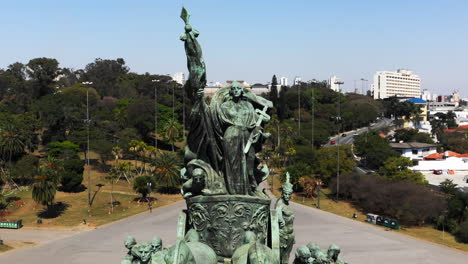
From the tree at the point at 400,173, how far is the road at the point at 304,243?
15.7 m

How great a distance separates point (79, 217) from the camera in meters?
58.1

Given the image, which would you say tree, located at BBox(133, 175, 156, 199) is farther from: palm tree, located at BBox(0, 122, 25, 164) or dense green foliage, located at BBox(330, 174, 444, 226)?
dense green foliage, located at BBox(330, 174, 444, 226)

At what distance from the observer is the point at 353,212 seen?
64250mm

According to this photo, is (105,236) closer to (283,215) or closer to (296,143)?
(283,215)

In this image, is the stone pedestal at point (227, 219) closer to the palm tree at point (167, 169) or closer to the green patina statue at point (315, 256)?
the green patina statue at point (315, 256)

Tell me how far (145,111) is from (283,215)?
85.8 meters

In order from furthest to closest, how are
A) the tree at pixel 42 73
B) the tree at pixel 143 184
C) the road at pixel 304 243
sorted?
the tree at pixel 42 73
the tree at pixel 143 184
the road at pixel 304 243

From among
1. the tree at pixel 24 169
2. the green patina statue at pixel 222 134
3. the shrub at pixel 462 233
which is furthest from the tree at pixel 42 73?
the green patina statue at pixel 222 134

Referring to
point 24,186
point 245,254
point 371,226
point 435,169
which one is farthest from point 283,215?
point 435,169

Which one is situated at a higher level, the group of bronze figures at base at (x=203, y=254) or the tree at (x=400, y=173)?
the group of bronze figures at base at (x=203, y=254)

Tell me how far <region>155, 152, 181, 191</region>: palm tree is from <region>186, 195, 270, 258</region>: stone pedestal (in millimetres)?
54268

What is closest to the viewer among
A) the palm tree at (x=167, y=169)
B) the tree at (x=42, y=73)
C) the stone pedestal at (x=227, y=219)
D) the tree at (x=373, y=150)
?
the stone pedestal at (x=227, y=219)

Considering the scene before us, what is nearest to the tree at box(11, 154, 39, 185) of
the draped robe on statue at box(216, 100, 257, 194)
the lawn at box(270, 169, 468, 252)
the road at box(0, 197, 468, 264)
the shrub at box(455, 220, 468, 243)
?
the road at box(0, 197, 468, 264)

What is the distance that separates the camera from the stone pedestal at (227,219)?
42.5 feet
